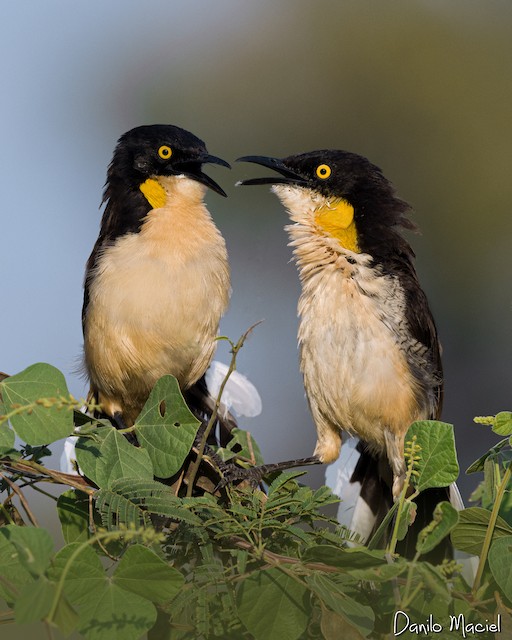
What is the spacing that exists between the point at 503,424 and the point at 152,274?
181 centimetres

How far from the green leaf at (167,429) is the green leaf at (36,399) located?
0.26 metres

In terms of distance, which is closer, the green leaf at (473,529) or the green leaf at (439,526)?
the green leaf at (439,526)

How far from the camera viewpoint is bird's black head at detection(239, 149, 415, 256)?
10.5ft

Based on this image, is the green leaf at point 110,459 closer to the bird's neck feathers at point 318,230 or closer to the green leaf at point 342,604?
the green leaf at point 342,604

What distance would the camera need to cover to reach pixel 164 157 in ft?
11.4

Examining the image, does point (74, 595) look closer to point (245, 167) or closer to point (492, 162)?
point (245, 167)

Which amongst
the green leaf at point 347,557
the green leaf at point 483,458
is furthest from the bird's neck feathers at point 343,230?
the green leaf at point 347,557

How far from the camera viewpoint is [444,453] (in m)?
1.74

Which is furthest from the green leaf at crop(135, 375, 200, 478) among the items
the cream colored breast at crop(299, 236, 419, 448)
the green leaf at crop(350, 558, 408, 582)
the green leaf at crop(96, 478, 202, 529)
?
the cream colored breast at crop(299, 236, 419, 448)

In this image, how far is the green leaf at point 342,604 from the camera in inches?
60.9

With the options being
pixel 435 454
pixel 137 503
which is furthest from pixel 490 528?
pixel 137 503

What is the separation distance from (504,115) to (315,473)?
10.9 ft

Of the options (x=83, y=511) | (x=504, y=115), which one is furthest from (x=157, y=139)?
(x=504, y=115)

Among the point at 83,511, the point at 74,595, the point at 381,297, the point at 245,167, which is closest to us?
the point at 74,595
